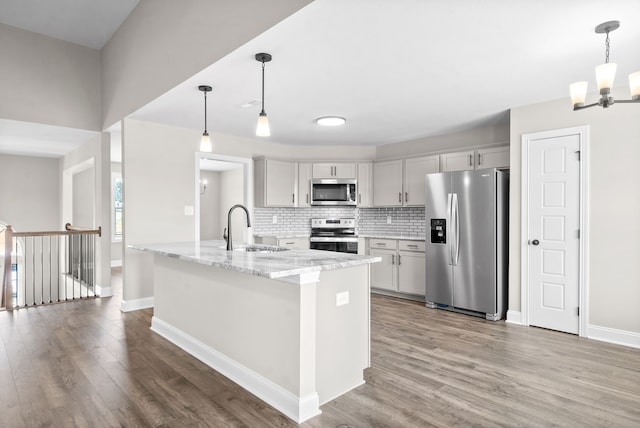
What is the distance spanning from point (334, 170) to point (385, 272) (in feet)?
6.02

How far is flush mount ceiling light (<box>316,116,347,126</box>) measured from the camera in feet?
14.6

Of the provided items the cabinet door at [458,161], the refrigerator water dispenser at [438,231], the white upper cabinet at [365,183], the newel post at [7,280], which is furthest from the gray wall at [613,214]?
the newel post at [7,280]

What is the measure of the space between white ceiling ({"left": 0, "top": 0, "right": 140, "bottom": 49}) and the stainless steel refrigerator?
4329 mm

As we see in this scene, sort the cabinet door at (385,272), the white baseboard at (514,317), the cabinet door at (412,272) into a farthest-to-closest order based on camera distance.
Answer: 1. the cabinet door at (385,272)
2. the cabinet door at (412,272)
3. the white baseboard at (514,317)

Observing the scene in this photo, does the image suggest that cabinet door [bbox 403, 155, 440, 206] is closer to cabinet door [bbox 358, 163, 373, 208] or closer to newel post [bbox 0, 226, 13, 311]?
cabinet door [bbox 358, 163, 373, 208]

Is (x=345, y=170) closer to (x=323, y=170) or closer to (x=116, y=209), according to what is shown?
(x=323, y=170)

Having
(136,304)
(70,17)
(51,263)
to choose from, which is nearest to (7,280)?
(136,304)

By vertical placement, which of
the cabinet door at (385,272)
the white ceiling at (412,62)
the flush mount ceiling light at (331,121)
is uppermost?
the white ceiling at (412,62)

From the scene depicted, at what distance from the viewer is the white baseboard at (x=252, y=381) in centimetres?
216

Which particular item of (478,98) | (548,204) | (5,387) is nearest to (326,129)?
(478,98)

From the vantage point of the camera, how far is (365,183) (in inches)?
236

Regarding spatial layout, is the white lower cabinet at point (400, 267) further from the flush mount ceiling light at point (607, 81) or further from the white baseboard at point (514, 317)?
the flush mount ceiling light at point (607, 81)

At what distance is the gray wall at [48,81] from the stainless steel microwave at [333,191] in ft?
11.0

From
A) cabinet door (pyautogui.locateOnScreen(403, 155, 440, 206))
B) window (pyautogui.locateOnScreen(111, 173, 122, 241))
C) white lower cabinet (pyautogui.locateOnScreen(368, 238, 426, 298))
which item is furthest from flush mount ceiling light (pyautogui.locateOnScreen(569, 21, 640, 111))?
window (pyautogui.locateOnScreen(111, 173, 122, 241))
